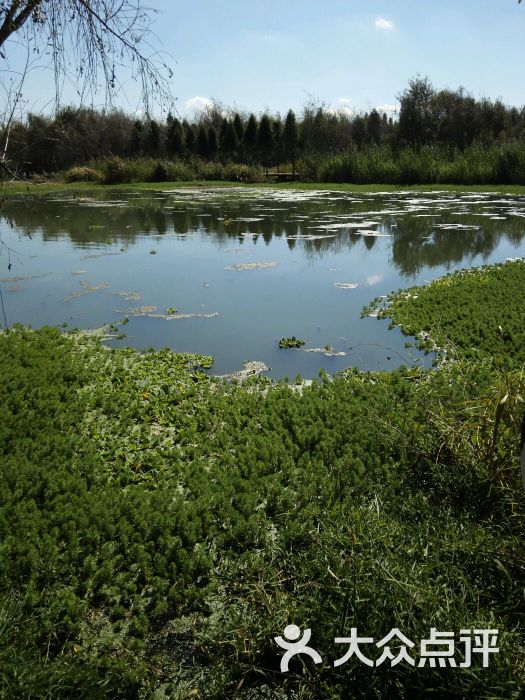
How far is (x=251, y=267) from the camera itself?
12.5 m

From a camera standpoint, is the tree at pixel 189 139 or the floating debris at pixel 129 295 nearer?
the floating debris at pixel 129 295

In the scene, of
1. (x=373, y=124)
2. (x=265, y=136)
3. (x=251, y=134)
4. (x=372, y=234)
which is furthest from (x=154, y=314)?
(x=373, y=124)

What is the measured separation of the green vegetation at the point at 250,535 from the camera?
8.68 ft

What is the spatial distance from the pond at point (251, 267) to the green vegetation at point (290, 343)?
10 cm

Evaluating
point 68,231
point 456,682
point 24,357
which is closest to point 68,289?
point 24,357

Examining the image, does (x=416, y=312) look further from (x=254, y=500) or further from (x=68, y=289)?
(x=68, y=289)

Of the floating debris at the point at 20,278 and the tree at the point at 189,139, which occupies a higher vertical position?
the tree at the point at 189,139

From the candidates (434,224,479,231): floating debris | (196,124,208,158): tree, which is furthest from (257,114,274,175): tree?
(434,224,479,231): floating debris

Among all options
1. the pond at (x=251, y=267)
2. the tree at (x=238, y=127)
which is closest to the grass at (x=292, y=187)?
the pond at (x=251, y=267)

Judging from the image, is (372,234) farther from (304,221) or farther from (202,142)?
(202,142)

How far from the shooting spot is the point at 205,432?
16.8 feet

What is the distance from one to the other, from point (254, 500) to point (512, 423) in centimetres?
178

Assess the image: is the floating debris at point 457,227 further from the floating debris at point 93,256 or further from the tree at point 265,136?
the tree at point 265,136

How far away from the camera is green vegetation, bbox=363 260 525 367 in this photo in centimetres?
679
